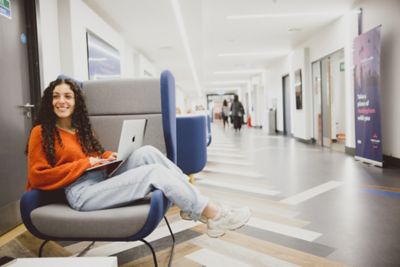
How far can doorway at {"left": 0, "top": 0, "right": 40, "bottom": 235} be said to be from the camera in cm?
282

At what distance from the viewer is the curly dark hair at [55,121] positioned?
63.6 inches

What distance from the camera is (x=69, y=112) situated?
1.81 m

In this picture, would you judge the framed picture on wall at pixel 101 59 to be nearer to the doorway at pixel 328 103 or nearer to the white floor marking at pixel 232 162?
the white floor marking at pixel 232 162

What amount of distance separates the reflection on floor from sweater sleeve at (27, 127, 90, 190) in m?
0.75

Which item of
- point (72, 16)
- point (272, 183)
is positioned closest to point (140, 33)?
point (72, 16)

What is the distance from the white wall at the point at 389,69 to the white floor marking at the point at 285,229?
332 cm

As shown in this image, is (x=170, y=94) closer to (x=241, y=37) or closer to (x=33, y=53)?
(x=33, y=53)

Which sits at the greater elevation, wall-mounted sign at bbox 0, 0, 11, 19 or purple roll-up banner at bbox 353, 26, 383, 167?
wall-mounted sign at bbox 0, 0, 11, 19

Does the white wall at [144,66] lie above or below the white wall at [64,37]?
above

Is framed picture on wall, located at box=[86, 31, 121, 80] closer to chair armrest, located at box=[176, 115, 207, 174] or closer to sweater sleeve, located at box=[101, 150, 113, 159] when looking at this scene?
chair armrest, located at box=[176, 115, 207, 174]

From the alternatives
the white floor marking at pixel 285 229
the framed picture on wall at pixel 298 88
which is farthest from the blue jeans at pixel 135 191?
the framed picture on wall at pixel 298 88

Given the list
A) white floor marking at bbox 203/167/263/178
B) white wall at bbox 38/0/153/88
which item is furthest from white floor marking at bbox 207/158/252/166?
white wall at bbox 38/0/153/88

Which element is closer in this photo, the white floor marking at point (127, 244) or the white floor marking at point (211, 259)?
the white floor marking at point (211, 259)

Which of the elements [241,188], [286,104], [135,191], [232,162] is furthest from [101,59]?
[286,104]
